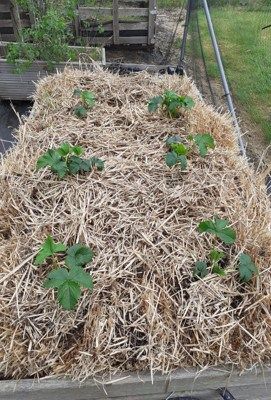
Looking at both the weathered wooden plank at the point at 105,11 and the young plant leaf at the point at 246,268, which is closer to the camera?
the young plant leaf at the point at 246,268

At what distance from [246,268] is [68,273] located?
2.49 feet

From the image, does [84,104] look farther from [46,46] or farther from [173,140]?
[46,46]

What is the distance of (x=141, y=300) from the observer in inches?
59.4

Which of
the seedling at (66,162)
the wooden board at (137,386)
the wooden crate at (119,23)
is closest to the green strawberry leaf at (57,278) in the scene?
the wooden board at (137,386)

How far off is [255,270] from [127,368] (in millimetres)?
673

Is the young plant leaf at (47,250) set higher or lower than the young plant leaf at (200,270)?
higher

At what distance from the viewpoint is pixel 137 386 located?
1.43 metres

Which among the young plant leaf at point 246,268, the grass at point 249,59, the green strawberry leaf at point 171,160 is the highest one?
the green strawberry leaf at point 171,160

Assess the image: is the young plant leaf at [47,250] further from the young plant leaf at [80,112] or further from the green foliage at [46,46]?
the green foliage at [46,46]

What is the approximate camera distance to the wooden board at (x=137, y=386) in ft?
4.53

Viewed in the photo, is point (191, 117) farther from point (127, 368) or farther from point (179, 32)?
point (179, 32)

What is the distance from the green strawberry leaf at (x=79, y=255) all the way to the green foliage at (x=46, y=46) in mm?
3425

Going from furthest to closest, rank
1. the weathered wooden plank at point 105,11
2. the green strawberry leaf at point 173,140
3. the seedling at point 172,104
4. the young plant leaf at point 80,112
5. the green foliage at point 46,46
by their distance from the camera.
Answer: the weathered wooden plank at point 105,11 → the green foliage at point 46,46 → the young plant leaf at point 80,112 → the seedling at point 172,104 → the green strawberry leaf at point 173,140

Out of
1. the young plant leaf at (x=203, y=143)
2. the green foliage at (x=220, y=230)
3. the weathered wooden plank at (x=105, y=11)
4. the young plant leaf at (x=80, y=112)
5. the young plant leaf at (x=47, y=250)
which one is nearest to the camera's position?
the young plant leaf at (x=47, y=250)
